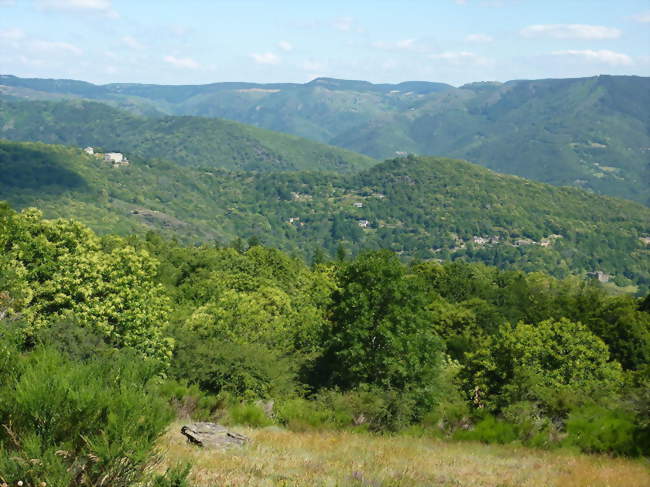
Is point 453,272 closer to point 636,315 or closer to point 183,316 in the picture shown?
point 636,315

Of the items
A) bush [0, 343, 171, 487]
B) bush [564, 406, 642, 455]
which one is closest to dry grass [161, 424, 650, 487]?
bush [564, 406, 642, 455]

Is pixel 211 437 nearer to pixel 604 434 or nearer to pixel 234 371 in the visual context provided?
pixel 604 434

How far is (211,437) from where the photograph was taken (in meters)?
15.1

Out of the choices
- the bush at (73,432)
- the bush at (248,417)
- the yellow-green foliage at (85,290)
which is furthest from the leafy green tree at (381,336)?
the bush at (73,432)

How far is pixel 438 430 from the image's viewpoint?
2033cm

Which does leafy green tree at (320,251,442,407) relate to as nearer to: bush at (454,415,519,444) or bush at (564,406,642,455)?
bush at (454,415,519,444)

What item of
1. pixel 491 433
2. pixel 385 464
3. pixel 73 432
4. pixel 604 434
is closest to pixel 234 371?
pixel 491 433

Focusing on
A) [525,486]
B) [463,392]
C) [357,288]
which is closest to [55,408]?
[525,486]

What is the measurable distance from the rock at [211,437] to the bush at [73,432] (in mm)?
6217

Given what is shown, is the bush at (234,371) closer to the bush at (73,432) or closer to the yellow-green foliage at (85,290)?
the yellow-green foliage at (85,290)

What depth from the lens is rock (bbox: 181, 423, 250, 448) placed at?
14.8 meters

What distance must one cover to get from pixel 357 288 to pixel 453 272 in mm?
64589

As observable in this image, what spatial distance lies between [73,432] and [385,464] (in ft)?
22.7

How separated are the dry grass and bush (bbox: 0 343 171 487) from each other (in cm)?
218
